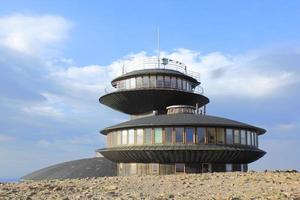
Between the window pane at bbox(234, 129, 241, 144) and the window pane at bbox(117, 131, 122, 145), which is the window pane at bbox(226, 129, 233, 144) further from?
the window pane at bbox(117, 131, 122, 145)

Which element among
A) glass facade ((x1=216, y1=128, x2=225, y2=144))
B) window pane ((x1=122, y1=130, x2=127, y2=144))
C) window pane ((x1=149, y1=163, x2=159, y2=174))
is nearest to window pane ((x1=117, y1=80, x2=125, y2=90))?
window pane ((x1=122, y1=130, x2=127, y2=144))

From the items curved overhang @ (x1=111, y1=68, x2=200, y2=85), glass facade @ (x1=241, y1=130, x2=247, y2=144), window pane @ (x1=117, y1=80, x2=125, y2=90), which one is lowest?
glass facade @ (x1=241, y1=130, x2=247, y2=144)

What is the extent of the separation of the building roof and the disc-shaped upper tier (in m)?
7.25

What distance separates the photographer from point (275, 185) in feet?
75.8

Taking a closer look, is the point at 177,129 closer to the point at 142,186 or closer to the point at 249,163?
the point at 249,163

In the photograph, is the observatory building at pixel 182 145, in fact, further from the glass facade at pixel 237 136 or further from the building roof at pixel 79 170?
the building roof at pixel 79 170

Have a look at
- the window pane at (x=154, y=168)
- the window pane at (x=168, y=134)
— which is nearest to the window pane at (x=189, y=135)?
the window pane at (x=168, y=134)

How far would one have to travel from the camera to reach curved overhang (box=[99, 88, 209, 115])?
165 ft

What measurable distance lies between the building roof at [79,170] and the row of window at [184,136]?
11.4 metres

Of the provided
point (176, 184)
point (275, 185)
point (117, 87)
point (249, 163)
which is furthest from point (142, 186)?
point (117, 87)

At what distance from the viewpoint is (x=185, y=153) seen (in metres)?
38.4

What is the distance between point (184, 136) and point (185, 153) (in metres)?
1.46

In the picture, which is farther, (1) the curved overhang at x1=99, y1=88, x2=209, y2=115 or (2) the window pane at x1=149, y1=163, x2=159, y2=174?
(1) the curved overhang at x1=99, y1=88, x2=209, y2=115

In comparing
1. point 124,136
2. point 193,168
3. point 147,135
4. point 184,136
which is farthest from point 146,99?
point 193,168
